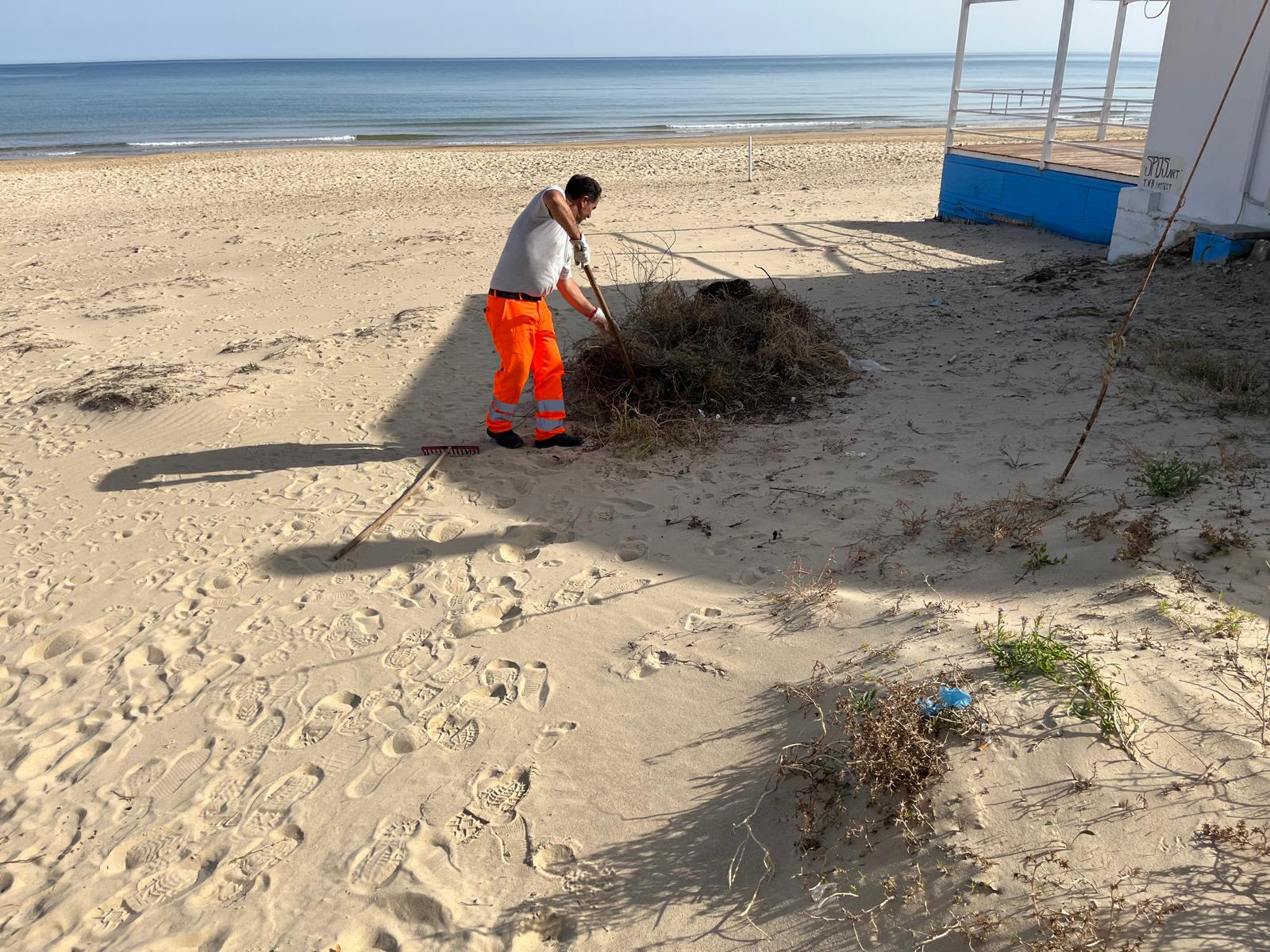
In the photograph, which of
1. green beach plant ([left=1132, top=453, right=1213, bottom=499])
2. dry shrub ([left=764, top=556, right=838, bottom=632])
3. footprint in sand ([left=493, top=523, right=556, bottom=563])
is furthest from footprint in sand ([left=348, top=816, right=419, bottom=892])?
green beach plant ([left=1132, top=453, right=1213, bottom=499])

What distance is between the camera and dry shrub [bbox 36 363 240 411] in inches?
241

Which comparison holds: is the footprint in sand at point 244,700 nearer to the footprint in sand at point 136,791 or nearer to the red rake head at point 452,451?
the footprint in sand at point 136,791

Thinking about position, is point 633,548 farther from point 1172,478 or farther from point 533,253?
point 1172,478

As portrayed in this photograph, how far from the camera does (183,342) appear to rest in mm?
7723

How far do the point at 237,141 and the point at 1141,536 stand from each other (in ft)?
111

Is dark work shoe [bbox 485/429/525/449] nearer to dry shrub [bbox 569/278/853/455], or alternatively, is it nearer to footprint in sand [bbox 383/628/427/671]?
dry shrub [bbox 569/278/853/455]

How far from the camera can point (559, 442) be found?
5.36 meters

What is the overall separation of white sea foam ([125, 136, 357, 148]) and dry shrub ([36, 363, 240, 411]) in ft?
88.0

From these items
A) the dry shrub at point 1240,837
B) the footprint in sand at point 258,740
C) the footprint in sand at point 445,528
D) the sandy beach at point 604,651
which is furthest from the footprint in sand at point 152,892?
the dry shrub at point 1240,837

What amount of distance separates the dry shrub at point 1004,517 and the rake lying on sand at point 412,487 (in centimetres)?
263

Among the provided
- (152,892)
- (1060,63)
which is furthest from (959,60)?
(152,892)

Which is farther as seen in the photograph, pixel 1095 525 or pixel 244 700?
pixel 1095 525

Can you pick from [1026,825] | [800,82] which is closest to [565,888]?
[1026,825]

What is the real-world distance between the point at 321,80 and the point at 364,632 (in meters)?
88.7
